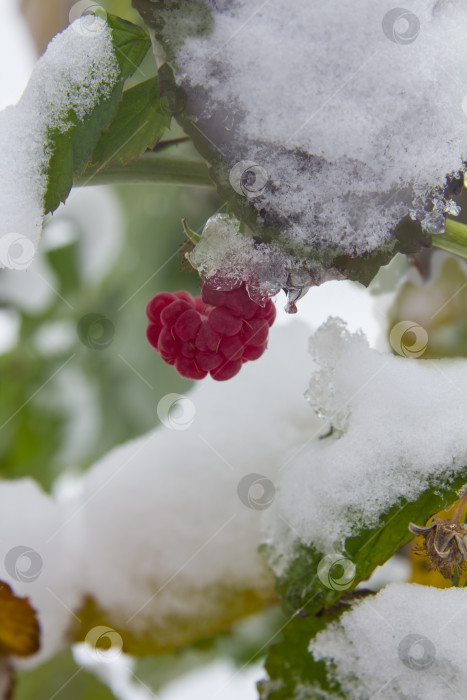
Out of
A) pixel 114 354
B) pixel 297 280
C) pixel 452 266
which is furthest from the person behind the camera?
pixel 114 354

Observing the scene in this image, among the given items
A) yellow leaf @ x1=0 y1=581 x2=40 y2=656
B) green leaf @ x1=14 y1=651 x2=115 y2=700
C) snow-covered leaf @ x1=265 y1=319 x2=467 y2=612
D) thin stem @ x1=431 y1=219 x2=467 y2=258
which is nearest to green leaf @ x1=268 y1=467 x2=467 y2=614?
snow-covered leaf @ x1=265 y1=319 x2=467 y2=612

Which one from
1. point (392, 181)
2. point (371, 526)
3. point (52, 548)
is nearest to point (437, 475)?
point (371, 526)

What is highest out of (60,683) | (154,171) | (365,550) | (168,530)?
(154,171)

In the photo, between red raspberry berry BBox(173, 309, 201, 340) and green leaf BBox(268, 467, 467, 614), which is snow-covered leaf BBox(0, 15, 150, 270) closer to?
red raspberry berry BBox(173, 309, 201, 340)

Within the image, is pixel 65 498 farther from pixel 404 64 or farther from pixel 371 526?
pixel 404 64

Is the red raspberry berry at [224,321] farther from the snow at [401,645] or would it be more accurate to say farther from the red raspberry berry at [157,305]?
the snow at [401,645]

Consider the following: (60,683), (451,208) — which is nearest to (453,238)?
(451,208)

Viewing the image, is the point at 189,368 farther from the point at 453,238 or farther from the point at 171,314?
the point at 453,238
